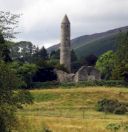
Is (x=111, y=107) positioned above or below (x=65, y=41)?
below

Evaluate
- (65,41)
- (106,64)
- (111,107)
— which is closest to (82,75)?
(65,41)

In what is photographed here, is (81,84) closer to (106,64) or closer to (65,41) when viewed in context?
(65,41)

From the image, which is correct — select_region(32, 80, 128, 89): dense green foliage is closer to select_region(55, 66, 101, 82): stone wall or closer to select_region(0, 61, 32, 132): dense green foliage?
select_region(55, 66, 101, 82): stone wall

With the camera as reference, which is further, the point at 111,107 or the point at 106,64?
the point at 106,64

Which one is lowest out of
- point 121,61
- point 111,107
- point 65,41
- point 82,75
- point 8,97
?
point 111,107

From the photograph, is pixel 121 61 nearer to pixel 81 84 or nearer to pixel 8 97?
pixel 81 84

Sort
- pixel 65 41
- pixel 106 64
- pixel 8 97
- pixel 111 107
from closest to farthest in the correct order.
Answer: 1. pixel 8 97
2. pixel 111 107
3. pixel 65 41
4. pixel 106 64

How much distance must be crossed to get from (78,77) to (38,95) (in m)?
28.4

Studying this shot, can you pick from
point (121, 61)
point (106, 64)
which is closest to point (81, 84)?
point (121, 61)

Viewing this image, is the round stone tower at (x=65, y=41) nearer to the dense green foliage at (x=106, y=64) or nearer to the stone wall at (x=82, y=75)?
the dense green foliage at (x=106, y=64)

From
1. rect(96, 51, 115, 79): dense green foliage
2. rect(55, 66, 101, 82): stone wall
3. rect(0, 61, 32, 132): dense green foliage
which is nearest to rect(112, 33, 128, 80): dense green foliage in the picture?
rect(55, 66, 101, 82): stone wall

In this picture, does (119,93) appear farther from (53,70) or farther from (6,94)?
(6,94)

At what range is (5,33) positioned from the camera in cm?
2442

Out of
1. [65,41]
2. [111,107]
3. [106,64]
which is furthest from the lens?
[106,64]
